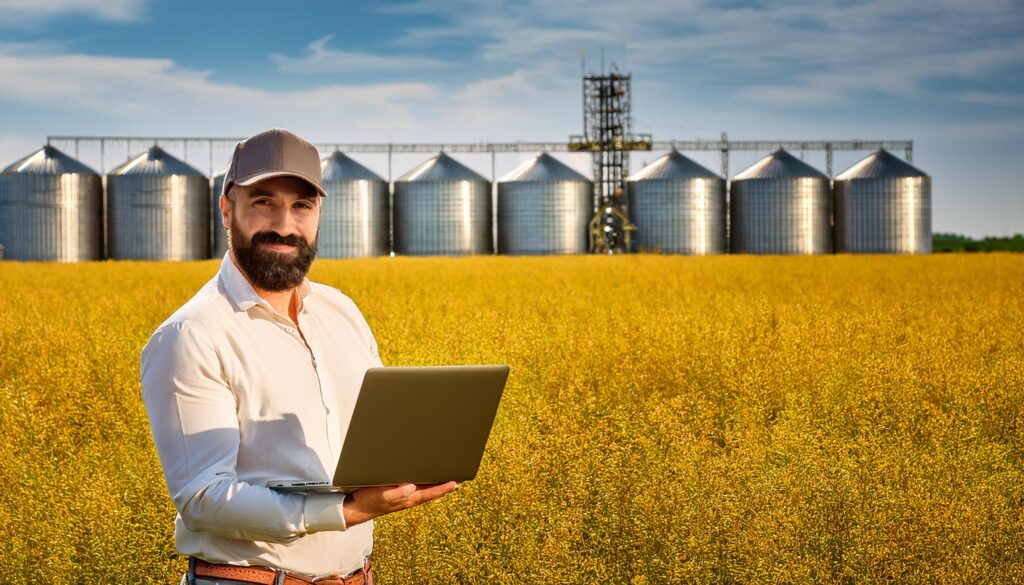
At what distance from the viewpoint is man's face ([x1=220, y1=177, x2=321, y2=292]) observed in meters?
2.59

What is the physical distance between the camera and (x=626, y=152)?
51.7 m

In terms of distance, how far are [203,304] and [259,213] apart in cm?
31

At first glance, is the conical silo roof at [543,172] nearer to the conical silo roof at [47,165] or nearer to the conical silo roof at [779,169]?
the conical silo roof at [779,169]

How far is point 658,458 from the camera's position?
17.7 ft

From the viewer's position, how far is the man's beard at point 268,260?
8.49 feet

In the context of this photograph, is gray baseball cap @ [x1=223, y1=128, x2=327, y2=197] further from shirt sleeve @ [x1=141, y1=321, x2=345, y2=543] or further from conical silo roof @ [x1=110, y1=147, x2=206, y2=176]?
conical silo roof @ [x1=110, y1=147, x2=206, y2=176]

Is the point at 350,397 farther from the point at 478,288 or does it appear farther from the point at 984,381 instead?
the point at 478,288

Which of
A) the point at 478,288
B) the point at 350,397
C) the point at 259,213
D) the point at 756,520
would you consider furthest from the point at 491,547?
the point at 478,288

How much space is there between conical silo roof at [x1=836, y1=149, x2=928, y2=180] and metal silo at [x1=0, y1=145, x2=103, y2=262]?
38.0 metres

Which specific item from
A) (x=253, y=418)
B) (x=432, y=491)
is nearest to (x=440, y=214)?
(x=253, y=418)

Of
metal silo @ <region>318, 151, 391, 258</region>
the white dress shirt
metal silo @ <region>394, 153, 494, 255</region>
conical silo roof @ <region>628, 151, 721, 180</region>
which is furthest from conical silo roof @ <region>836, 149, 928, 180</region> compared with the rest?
the white dress shirt

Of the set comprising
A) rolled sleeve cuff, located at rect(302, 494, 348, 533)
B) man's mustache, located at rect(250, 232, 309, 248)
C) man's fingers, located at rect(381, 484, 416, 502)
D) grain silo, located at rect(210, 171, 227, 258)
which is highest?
grain silo, located at rect(210, 171, 227, 258)

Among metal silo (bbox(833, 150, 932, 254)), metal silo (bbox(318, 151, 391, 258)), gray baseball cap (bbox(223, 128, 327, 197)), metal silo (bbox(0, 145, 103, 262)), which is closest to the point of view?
gray baseball cap (bbox(223, 128, 327, 197))

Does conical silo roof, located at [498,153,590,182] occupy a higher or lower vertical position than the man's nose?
higher
